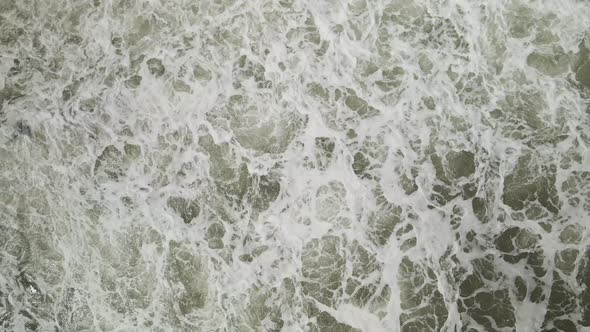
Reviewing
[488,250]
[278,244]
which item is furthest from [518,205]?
[278,244]

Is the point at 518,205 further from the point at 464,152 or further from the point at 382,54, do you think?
the point at 382,54

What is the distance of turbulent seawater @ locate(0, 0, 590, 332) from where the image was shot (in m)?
5.41

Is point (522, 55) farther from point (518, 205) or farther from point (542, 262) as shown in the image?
point (542, 262)

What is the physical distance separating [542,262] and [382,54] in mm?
2918

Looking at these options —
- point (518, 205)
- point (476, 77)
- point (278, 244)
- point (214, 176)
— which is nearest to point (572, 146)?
point (518, 205)

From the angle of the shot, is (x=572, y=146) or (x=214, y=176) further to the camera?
(x=214, y=176)

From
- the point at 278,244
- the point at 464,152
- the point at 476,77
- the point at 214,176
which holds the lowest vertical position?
the point at 278,244

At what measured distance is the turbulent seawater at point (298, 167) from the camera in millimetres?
5414

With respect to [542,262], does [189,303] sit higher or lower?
lower

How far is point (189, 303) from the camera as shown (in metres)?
5.61

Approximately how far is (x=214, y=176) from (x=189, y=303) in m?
1.49

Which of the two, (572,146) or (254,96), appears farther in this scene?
(254,96)

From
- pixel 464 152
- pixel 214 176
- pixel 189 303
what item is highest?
pixel 464 152

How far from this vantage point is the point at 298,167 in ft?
18.6
